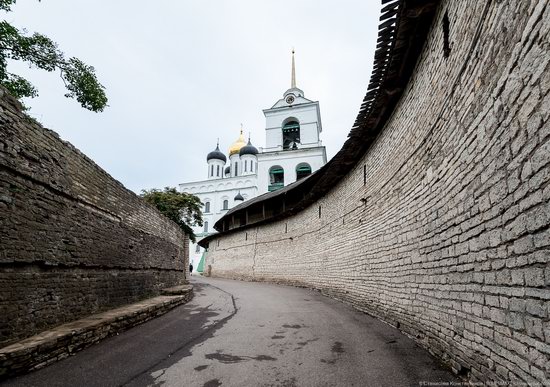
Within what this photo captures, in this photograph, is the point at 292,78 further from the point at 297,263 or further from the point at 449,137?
the point at 449,137

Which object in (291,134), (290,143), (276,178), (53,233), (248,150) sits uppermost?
(248,150)

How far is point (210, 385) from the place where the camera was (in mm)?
3639

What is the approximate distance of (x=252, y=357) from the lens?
4.68 m

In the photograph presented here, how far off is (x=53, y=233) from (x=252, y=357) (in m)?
3.96

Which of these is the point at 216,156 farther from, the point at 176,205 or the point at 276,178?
the point at 176,205

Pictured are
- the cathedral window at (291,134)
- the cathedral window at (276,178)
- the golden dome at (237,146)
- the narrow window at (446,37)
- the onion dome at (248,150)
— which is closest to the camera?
the narrow window at (446,37)

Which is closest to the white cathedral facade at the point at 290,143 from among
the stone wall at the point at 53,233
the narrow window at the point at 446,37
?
the stone wall at the point at 53,233

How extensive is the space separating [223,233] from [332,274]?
16.1 meters

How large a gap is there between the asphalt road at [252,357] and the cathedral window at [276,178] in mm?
27417

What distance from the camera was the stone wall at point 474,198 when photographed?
98.4 inches

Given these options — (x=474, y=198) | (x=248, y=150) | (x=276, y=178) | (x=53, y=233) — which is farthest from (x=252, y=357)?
(x=248, y=150)

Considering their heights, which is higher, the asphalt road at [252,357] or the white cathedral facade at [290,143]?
the white cathedral facade at [290,143]

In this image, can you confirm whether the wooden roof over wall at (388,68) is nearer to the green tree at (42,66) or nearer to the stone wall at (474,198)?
the stone wall at (474,198)

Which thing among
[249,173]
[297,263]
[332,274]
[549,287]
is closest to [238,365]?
[549,287]
